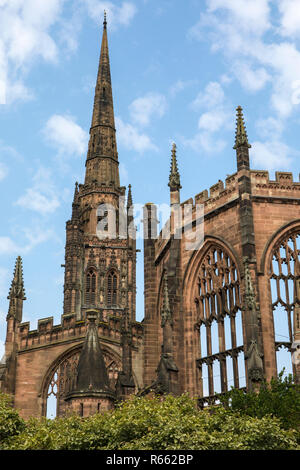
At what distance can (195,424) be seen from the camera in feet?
65.3

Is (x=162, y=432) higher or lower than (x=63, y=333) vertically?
lower

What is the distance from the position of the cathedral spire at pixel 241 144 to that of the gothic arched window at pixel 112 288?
3238cm

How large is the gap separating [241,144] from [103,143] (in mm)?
36252

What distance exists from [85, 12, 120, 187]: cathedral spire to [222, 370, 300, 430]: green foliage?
4250 centimetres

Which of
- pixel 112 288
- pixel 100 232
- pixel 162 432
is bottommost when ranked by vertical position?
pixel 162 432

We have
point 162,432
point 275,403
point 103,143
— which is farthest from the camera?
point 103,143

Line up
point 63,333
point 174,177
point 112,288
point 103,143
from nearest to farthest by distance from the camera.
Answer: point 174,177
point 63,333
point 112,288
point 103,143

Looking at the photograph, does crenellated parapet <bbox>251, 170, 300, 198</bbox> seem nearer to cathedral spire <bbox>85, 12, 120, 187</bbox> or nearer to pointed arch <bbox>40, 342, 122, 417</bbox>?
pointed arch <bbox>40, 342, 122, 417</bbox>

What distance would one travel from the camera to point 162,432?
64.0 ft

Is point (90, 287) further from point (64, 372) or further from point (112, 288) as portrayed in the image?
point (64, 372)

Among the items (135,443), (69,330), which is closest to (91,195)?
(69,330)

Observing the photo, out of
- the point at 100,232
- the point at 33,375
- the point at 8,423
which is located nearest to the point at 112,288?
the point at 100,232

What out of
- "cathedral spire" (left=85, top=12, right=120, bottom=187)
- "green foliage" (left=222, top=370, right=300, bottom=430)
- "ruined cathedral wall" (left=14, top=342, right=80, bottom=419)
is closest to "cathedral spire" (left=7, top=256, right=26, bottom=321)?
"ruined cathedral wall" (left=14, top=342, right=80, bottom=419)

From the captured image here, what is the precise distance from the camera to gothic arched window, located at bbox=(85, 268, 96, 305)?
6081 centimetres
